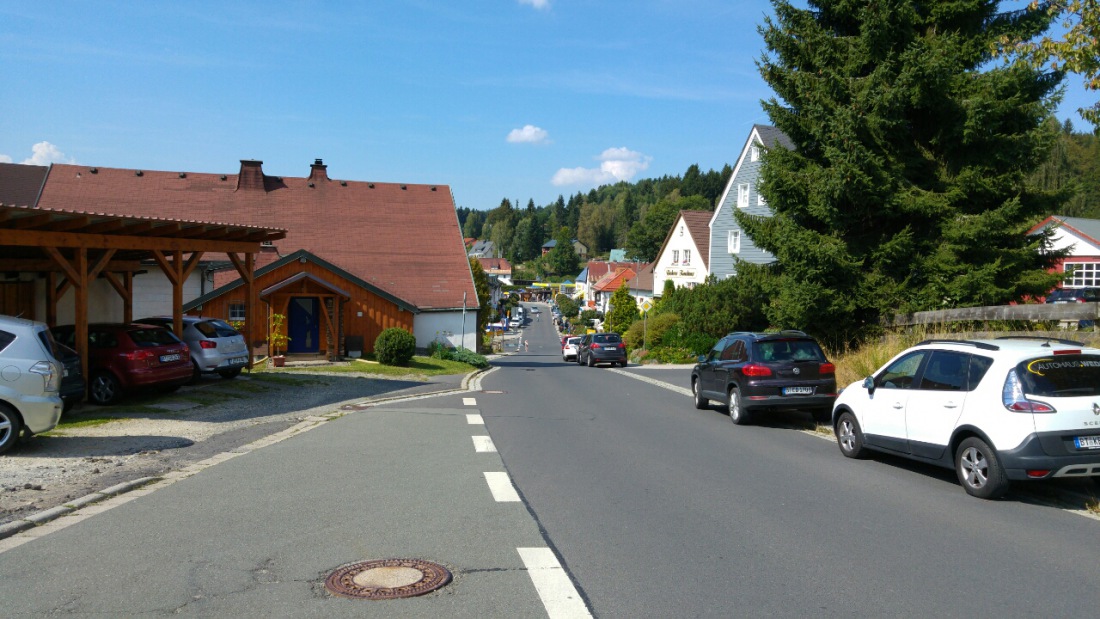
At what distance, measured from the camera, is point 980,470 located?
8477 mm

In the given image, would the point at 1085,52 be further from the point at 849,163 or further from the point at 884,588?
the point at 884,588

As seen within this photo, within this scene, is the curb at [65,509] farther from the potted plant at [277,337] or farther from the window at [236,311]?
the window at [236,311]

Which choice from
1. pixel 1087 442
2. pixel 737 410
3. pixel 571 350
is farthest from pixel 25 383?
pixel 571 350

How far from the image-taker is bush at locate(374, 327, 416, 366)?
3083 cm

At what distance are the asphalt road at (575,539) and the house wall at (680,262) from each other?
50942 mm

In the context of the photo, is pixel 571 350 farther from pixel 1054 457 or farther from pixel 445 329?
pixel 1054 457

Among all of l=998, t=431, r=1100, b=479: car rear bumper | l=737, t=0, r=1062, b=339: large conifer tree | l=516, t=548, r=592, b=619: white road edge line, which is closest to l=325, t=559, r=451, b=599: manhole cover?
l=516, t=548, r=592, b=619: white road edge line

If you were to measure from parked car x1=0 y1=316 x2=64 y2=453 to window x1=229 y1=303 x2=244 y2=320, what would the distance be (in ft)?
75.3

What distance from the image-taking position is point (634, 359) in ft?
160

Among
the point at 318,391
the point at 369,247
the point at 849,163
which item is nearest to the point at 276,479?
the point at 318,391

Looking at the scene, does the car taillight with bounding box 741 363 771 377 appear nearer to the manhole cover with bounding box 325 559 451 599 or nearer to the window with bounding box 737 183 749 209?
the manhole cover with bounding box 325 559 451 599

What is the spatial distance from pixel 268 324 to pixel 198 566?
2811 centimetres

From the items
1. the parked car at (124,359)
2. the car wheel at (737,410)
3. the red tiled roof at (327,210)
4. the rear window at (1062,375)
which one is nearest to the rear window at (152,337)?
the parked car at (124,359)

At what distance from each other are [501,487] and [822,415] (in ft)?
29.8
